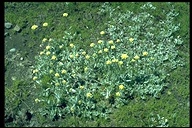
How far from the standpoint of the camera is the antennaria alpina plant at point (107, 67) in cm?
686

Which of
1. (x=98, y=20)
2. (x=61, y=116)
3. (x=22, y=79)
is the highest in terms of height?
(x=98, y=20)

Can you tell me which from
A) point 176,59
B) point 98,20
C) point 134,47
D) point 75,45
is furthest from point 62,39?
point 176,59

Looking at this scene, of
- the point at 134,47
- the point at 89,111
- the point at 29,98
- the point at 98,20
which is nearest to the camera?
the point at 89,111

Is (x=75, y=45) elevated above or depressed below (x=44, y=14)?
below

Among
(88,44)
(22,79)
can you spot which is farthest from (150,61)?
(22,79)

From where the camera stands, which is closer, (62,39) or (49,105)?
(49,105)

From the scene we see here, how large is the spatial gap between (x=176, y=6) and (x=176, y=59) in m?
1.52

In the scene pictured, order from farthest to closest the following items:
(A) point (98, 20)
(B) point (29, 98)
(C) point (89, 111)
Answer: (A) point (98, 20) < (B) point (29, 98) < (C) point (89, 111)

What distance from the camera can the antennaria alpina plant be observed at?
6859 millimetres

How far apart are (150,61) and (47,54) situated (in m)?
1.96

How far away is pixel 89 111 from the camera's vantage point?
6.72 meters

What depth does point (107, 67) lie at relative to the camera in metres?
7.25

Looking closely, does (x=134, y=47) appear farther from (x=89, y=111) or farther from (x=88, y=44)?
(x=89, y=111)

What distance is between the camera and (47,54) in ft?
24.6
